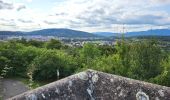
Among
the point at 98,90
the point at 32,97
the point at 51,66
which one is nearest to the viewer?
the point at 32,97

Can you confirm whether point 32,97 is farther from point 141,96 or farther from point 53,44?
point 53,44

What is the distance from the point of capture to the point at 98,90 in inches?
141

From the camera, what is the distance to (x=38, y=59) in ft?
237

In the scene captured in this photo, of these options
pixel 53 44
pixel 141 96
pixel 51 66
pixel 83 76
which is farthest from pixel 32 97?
pixel 53 44

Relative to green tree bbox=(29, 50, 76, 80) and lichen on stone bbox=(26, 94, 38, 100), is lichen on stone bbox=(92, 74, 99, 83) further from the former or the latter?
green tree bbox=(29, 50, 76, 80)

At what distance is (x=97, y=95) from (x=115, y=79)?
23 centimetres

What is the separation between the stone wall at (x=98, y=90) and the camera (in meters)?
3.48

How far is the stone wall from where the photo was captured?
3.48 metres

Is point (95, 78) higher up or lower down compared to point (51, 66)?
higher up

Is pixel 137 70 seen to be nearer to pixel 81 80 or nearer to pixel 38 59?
pixel 81 80

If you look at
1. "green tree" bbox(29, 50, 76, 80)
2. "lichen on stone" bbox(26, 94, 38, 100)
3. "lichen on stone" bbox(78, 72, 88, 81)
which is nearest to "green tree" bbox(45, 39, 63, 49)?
"green tree" bbox(29, 50, 76, 80)

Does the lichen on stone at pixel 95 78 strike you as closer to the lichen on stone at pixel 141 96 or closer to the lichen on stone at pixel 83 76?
the lichen on stone at pixel 83 76

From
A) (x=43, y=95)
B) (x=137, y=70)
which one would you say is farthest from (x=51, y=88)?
(x=137, y=70)

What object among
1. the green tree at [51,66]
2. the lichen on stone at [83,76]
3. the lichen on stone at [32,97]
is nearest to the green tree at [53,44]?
the green tree at [51,66]
